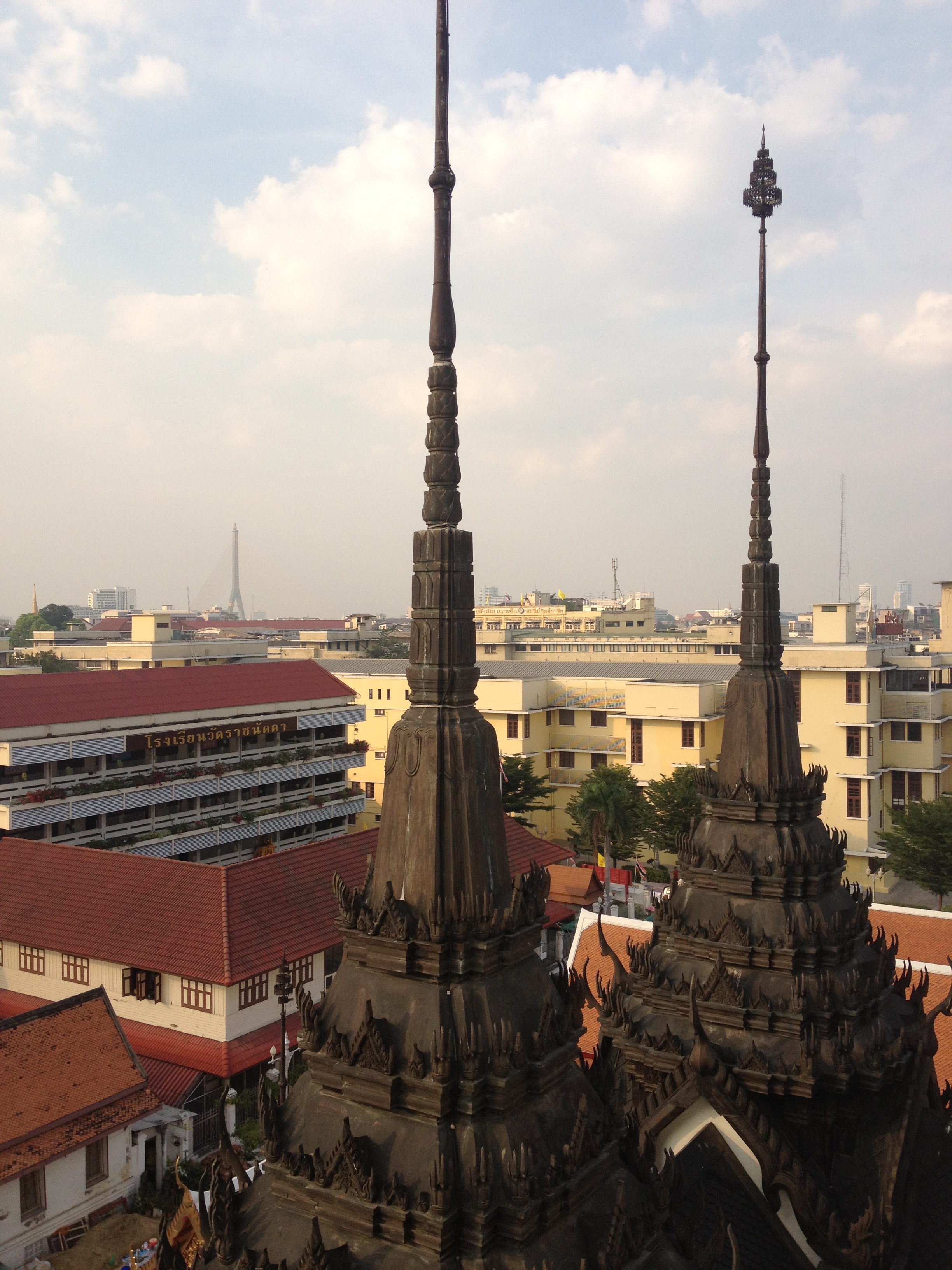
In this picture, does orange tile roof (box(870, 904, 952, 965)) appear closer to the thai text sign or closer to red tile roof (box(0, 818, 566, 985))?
red tile roof (box(0, 818, 566, 985))

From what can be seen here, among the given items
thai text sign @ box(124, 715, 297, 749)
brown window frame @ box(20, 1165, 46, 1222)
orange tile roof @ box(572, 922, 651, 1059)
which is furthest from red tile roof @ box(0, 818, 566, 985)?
thai text sign @ box(124, 715, 297, 749)

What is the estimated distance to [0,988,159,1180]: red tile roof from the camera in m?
20.1

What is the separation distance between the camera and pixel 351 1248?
655 cm

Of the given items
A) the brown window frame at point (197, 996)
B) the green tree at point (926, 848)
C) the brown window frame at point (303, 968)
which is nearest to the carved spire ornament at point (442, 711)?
the brown window frame at point (197, 996)

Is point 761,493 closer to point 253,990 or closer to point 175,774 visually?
point 253,990

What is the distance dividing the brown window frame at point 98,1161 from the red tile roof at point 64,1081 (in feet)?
2.67

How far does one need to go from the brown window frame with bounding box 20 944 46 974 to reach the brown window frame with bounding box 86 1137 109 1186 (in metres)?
8.97

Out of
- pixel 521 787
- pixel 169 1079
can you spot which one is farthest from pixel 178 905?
pixel 521 787

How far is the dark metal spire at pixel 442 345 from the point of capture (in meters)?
7.46

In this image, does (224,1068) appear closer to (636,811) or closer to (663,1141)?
(663,1141)

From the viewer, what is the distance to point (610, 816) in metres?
53.0

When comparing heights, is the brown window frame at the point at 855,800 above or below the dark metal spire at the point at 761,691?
below

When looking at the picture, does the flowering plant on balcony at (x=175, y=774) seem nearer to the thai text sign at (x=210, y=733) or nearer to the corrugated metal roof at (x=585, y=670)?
the thai text sign at (x=210, y=733)

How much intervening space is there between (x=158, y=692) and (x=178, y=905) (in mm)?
23205
